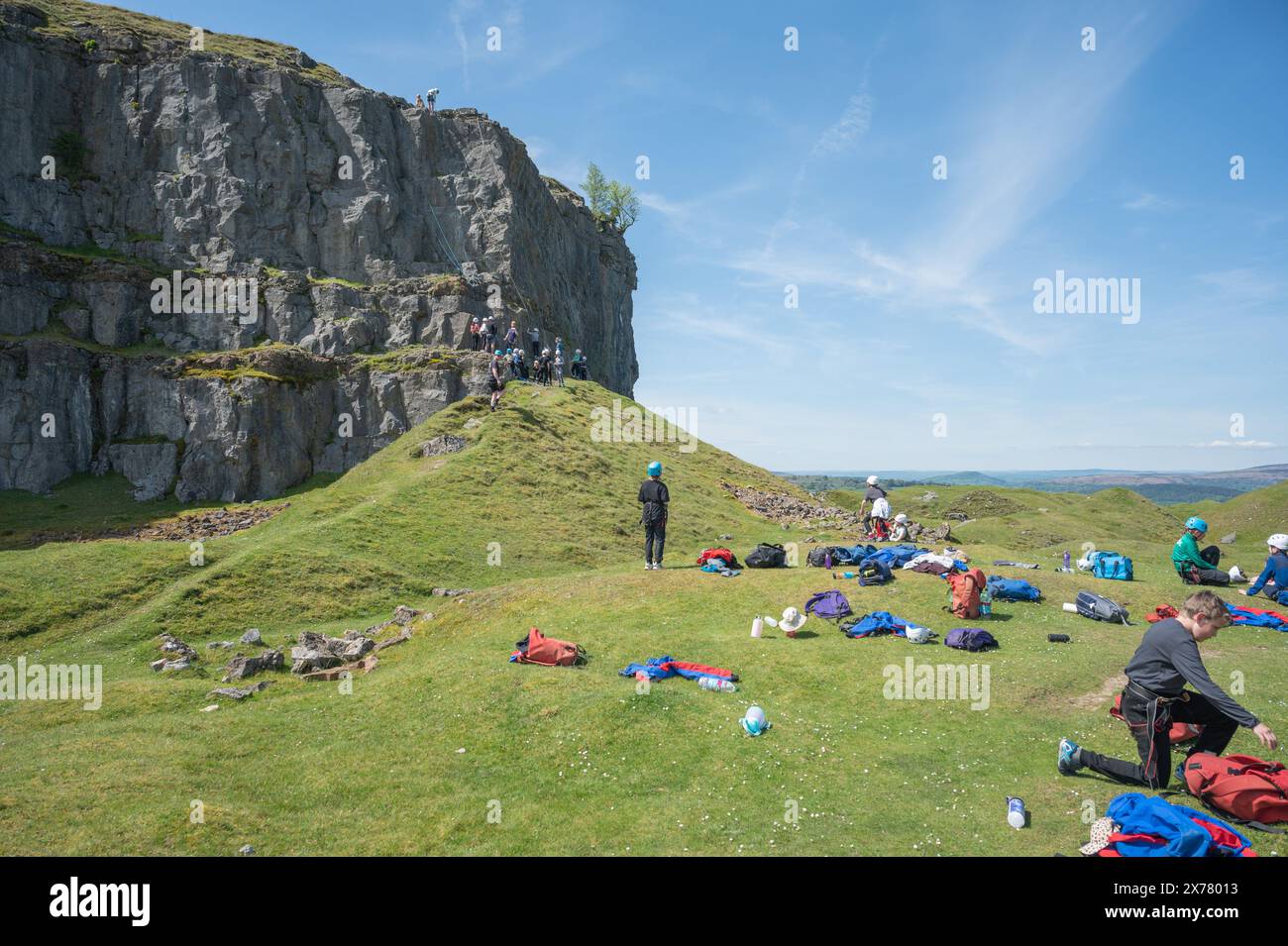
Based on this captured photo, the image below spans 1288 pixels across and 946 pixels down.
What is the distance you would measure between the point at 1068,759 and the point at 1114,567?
16.5m

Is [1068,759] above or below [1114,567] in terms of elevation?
below

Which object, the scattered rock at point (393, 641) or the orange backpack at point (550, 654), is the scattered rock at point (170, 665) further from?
the orange backpack at point (550, 654)

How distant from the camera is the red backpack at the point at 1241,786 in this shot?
8070mm

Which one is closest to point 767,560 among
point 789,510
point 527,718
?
point 527,718

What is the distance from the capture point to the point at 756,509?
149 ft

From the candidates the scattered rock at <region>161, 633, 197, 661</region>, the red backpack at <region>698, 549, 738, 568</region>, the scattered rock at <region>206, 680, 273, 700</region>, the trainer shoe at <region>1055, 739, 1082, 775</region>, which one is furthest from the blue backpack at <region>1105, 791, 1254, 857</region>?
the scattered rock at <region>161, 633, 197, 661</region>

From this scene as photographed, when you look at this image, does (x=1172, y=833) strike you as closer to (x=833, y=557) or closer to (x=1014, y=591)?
(x=1014, y=591)

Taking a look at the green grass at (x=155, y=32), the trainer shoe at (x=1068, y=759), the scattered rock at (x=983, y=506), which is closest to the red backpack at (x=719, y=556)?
the trainer shoe at (x=1068, y=759)

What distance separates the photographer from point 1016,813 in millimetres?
8977

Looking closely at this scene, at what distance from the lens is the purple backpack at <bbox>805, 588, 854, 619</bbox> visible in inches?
721

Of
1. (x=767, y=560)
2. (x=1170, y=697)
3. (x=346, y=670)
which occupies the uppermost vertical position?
(x=767, y=560)

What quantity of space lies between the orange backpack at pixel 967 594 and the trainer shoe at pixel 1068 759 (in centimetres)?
781
